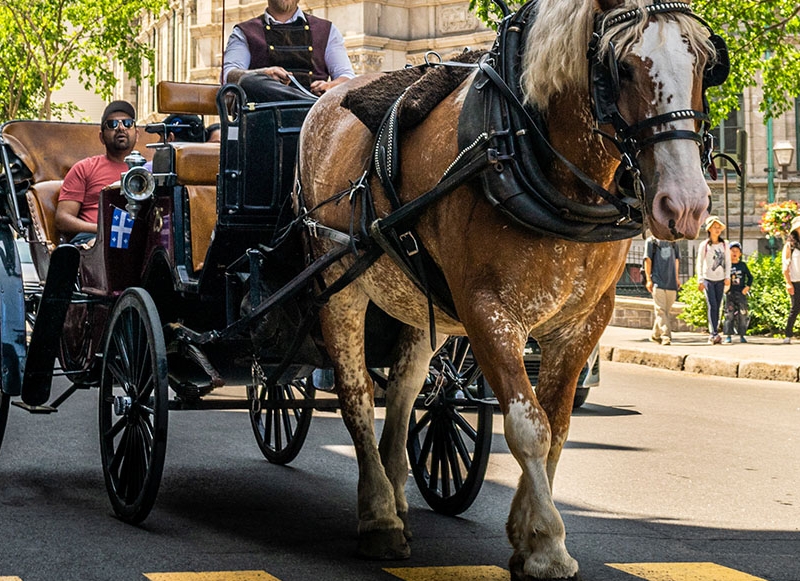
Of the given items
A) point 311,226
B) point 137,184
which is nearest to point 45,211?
point 137,184

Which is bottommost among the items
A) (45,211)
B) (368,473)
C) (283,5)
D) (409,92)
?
(368,473)

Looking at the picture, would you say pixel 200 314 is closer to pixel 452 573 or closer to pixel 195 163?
pixel 195 163

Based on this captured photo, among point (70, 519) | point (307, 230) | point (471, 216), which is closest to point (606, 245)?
point (471, 216)

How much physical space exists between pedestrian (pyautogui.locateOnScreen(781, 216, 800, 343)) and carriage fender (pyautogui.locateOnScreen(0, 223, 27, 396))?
521 inches

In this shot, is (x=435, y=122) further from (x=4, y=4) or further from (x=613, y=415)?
(x=4, y=4)

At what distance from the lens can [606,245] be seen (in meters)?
4.91

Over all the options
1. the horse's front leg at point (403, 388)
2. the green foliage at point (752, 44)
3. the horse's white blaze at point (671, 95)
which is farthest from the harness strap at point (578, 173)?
the green foliage at point (752, 44)

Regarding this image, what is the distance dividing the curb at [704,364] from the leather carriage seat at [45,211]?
358 inches

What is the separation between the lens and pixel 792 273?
724 inches

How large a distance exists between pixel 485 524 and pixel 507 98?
89.7 inches

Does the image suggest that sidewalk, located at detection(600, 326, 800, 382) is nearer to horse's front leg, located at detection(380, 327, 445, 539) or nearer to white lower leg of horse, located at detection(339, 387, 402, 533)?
horse's front leg, located at detection(380, 327, 445, 539)

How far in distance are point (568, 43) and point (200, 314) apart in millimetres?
3378

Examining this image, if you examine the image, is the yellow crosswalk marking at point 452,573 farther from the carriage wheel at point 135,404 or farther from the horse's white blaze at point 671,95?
the horse's white blaze at point 671,95

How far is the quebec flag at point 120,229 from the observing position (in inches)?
283
